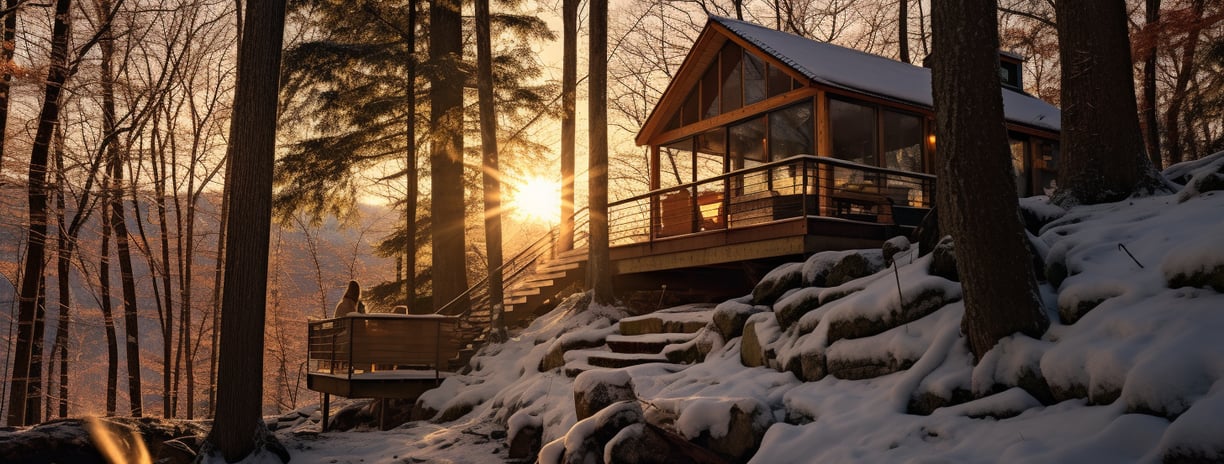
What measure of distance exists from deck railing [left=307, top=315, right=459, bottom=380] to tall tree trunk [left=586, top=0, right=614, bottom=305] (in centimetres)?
267

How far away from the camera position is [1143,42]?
817 inches

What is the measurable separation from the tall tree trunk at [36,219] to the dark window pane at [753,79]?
478 inches

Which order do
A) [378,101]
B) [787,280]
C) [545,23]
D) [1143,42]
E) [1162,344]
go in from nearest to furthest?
[1162,344] → [787,280] → [378,101] → [545,23] → [1143,42]

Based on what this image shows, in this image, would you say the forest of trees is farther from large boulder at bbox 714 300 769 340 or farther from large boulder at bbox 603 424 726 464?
large boulder at bbox 603 424 726 464

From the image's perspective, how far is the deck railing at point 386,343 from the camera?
42.7 feet

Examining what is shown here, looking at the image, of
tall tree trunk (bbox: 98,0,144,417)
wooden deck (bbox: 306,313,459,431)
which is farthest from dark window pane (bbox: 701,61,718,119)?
tall tree trunk (bbox: 98,0,144,417)

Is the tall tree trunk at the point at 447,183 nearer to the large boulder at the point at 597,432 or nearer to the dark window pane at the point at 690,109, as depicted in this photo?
the dark window pane at the point at 690,109

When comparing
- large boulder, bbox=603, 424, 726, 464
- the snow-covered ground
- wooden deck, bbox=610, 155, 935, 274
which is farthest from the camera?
wooden deck, bbox=610, 155, 935, 274

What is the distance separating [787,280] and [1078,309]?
164 inches

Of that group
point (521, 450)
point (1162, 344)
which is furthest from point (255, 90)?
point (1162, 344)

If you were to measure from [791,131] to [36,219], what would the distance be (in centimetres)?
1345

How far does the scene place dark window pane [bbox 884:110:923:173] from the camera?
16203 mm

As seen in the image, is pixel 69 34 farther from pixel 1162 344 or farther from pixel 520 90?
pixel 1162 344

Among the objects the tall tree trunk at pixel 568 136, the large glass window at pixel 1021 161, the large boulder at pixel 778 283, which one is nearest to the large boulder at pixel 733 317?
the large boulder at pixel 778 283
